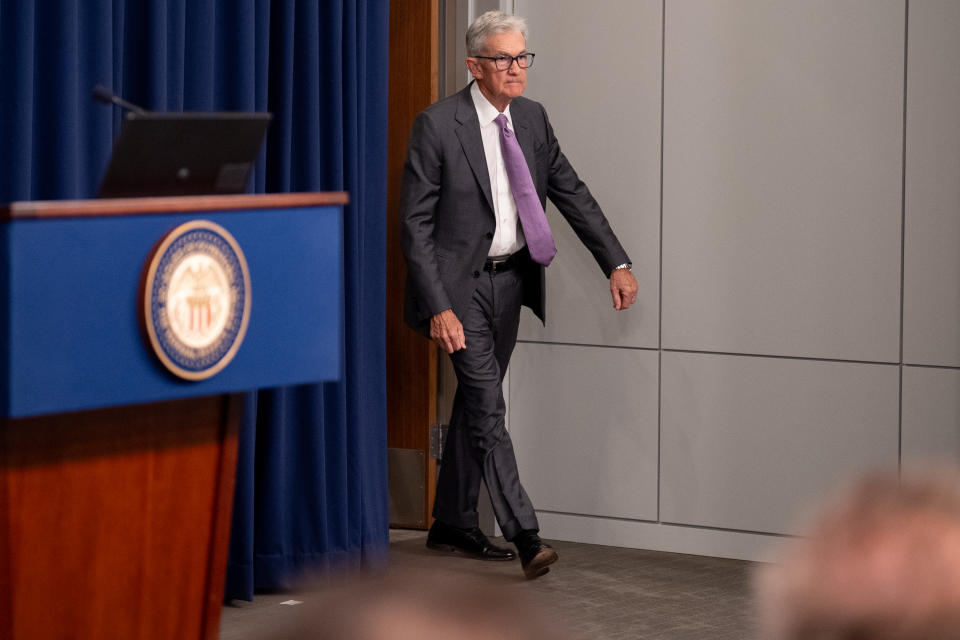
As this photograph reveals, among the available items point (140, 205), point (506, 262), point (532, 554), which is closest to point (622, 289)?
point (506, 262)

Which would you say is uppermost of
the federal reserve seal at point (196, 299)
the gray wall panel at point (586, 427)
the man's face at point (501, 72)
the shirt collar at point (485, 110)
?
the man's face at point (501, 72)

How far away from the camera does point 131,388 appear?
87.8 inches

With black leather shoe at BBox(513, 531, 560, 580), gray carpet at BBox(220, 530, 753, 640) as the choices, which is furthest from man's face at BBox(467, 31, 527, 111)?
gray carpet at BBox(220, 530, 753, 640)

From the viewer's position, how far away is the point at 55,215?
212 centimetres

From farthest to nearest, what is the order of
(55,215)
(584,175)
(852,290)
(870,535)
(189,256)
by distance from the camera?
(584,175)
(852,290)
(189,256)
(55,215)
(870,535)

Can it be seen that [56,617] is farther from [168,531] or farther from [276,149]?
[276,149]

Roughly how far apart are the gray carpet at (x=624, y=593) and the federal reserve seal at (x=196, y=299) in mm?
1169

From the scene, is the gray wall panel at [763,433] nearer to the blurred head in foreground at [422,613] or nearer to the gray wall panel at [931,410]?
the gray wall panel at [931,410]

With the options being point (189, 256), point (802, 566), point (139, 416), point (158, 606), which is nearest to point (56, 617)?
point (158, 606)

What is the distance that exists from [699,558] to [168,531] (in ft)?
8.20

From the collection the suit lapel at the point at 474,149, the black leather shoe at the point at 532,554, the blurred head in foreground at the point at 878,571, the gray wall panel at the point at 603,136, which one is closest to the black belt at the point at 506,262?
the suit lapel at the point at 474,149

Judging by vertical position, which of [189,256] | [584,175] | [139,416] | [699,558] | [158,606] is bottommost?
[699,558]

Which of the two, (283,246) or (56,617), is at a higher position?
(283,246)

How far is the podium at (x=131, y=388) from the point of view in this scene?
7.00 feet
